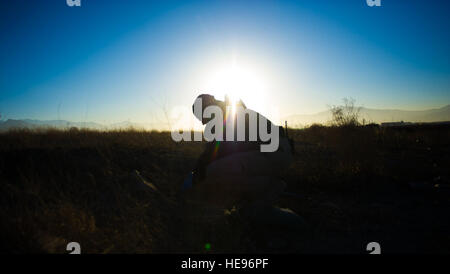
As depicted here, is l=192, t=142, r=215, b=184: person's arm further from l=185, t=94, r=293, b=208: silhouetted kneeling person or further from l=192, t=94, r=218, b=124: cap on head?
l=192, t=94, r=218, b=124: cap on head

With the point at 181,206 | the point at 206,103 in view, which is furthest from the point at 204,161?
the point at 181,206

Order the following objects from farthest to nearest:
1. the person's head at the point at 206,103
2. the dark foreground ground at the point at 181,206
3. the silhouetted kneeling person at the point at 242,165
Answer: the person's head at the point at 206,103
the silhouetted kneeling person at the point at 242,165
the dark foreground ground at the point at 181,206

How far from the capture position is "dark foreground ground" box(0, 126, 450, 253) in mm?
2449

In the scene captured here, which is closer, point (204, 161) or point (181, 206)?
point (204, 161)

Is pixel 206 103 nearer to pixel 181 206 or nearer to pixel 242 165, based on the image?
pixel 242 165

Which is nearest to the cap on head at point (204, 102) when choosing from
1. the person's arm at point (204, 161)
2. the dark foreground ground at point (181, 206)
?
the person's arm at point (204, 161)

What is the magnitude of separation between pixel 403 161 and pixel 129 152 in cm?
695

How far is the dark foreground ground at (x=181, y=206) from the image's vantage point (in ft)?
8.04

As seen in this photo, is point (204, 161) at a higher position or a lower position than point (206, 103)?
lower

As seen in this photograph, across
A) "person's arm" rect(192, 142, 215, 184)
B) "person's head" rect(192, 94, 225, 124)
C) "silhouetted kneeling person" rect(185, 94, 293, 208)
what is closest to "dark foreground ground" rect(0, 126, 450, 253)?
"silhouetted kneeling person" rect(185, 94, 293, 208)

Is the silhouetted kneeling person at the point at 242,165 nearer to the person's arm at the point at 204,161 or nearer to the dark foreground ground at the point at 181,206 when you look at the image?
the person's arm at the point at 204,161

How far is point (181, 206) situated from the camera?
355 cm
